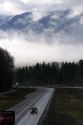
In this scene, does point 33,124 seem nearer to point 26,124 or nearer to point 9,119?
point 26,124

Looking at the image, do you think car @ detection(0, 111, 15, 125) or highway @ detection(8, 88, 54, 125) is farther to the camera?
highway @ detection(8, 88, 54, 125)

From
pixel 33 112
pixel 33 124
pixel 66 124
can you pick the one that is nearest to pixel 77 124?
pixel 66 124

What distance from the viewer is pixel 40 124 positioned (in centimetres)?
5484

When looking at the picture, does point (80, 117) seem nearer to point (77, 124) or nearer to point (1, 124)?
point (77, 124)

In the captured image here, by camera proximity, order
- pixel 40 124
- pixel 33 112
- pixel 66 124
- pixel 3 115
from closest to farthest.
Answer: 1. pixel 3 115
2. pixel 40 124
3. pixel 66 124
4. pixel 33 112

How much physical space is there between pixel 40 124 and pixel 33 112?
2341 cm

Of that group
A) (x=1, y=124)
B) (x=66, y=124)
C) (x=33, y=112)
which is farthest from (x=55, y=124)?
(x=33, y=112)

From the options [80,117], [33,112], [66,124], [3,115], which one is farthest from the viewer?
[33,112]

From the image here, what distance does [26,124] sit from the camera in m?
58.3

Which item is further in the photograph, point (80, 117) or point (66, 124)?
point (80, 117)

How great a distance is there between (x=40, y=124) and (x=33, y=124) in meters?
2.95

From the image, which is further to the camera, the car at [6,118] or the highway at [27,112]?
the highway at [27,112]

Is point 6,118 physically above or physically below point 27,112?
below

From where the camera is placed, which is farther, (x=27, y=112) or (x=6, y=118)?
(x=27, y=112)
